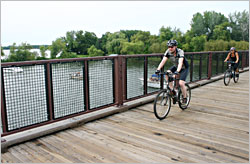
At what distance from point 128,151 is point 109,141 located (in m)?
0.50

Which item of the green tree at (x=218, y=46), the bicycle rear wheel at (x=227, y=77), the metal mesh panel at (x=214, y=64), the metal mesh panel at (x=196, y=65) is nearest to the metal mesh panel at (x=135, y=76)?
the metal mesh panel at (x=196, y=65)

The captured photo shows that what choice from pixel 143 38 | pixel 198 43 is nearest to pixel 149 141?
pixel 198 43

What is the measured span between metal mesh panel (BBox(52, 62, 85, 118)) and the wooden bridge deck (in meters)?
0.42

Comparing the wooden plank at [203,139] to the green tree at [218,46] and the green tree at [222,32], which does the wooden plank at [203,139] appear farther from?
the green tree at [222,32]

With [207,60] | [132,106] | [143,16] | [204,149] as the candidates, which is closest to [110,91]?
[132,106]

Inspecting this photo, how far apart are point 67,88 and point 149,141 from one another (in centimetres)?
183

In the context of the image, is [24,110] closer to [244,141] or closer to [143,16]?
[244,141]

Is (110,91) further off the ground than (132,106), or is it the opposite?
(110,91)

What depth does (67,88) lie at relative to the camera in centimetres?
474

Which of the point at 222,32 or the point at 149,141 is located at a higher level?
the point at 222,32

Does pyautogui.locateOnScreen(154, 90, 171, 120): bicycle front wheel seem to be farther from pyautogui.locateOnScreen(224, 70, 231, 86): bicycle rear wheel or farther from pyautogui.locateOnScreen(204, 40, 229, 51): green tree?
pyautogui.locateOnScreen(204, 40, 229, 51): green tree

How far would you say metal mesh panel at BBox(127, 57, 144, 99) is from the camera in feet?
19.9

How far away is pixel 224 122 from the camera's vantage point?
16.9 ft

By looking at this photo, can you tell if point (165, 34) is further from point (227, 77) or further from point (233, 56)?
point (227, 77)
